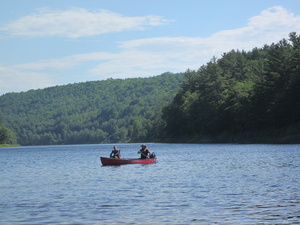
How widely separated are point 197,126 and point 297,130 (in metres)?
52.2

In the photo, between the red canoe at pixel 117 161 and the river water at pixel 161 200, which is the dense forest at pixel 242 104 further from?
the river water at pixel 161 200

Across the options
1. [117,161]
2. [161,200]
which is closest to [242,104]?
[117,161]

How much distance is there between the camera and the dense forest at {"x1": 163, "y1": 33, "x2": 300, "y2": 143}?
90.6 meters

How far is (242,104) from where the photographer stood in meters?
112

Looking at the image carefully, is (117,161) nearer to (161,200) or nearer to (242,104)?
(161,200)

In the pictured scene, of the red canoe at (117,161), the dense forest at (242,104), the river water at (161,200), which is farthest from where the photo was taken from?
the dense forest at (242,104)

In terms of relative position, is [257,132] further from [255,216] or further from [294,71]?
[255,216]

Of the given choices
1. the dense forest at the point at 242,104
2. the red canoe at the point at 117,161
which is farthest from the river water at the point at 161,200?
the dense forest at the point at 242,104

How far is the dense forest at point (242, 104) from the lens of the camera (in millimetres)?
90625

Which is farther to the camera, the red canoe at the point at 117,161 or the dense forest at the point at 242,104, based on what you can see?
the dense forest at the point at 242,104

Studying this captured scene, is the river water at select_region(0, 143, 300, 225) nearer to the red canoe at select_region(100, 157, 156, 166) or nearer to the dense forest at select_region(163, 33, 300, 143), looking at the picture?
the red canoe at select_region(100, 157, 156, 166)

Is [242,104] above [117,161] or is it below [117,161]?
above

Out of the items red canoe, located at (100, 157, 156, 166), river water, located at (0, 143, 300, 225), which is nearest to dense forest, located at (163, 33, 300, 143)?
red canoe, located at (100, 157, 156, 166)

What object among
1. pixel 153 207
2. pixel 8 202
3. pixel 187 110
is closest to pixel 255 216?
pixel 153 207
